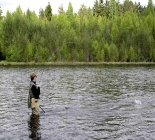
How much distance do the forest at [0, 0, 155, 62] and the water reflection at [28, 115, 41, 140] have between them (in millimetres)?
103775

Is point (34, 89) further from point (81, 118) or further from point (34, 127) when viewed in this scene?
point (81, 118)

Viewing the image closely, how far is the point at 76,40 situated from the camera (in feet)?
436

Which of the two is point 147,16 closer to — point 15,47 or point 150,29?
point 150,29

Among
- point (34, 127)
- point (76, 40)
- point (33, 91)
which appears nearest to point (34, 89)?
point (33, 91)

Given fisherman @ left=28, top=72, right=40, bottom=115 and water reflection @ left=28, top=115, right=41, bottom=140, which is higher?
fisherman @ left=28, top=72, right=40, bottom=115

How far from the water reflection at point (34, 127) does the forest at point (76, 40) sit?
103775mm

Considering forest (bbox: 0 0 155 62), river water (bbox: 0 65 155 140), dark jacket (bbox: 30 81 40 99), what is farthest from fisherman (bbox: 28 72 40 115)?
forest (bbox: 0 0 155 62)

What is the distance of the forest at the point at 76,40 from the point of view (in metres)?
130

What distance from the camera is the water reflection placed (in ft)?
57.6

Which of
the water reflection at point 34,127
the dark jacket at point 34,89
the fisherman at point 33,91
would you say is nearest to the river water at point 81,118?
the water reflection at point 34,127

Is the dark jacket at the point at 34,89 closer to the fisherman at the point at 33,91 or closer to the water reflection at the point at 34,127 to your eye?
the fisherman at the point at 33,91

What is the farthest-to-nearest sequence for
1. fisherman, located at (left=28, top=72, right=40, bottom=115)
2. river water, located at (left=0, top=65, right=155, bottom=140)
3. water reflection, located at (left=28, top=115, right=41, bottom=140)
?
fisherman, located at (left=28, top=72, right=40, bottom=115)
river water, located at (left=0, top=65, right=155, bottom=140)
water reflection, located at (left=28, top=115, right=41, bottom=140)

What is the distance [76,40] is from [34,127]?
114 metres

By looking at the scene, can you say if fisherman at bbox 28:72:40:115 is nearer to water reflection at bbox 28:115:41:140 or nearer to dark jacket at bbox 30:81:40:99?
dark jacket at bbox 30:81:40:99
